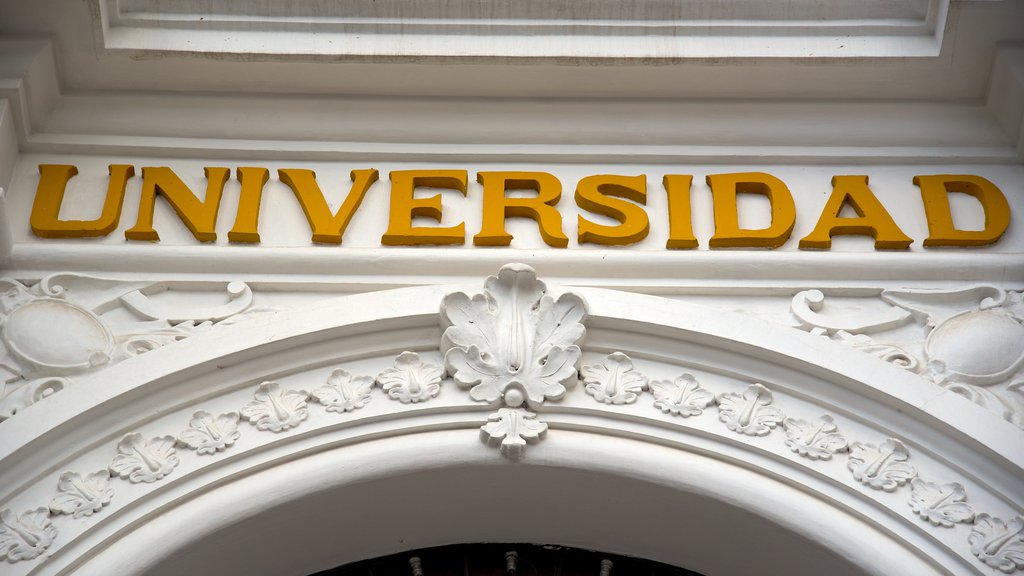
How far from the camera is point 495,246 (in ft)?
17.7

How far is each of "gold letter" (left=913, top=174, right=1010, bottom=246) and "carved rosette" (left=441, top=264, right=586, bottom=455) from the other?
1471mm

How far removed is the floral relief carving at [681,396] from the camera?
480cm

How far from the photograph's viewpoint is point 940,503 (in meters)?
4.50

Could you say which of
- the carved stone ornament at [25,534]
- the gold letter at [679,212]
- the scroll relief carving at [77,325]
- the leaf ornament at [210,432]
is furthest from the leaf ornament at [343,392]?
the gold letter at [679,212]

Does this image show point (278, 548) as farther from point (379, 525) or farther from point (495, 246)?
point (495, 246)

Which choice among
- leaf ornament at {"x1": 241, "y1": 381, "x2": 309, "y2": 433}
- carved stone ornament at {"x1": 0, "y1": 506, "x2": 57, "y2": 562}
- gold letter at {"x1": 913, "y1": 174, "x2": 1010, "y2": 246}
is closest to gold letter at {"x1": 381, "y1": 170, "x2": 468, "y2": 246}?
leaf ornament at {"x1": 241, "y1": 381, "x2": 309, "y2": 433}

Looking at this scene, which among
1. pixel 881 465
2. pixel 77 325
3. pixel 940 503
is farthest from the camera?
pixel 77 325

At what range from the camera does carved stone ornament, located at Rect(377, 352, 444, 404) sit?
484 centimetres

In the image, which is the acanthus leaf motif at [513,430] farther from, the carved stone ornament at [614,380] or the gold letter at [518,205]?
the gold letter at [518,205]

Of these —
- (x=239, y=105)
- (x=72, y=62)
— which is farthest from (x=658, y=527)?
(x=72, y=62)

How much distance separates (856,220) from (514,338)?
1.47 metres

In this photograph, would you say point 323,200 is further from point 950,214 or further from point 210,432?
point 950,214

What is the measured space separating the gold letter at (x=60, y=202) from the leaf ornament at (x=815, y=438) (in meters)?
2.65

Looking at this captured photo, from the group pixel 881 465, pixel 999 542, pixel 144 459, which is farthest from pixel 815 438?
pixel 144 459
